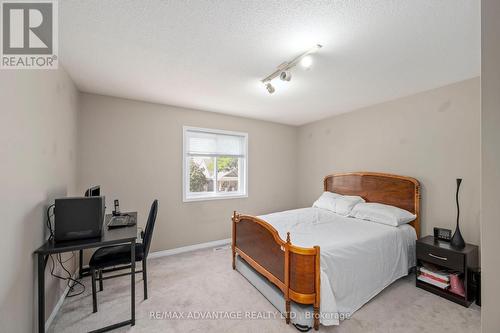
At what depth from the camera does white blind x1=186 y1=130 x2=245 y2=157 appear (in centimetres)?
368

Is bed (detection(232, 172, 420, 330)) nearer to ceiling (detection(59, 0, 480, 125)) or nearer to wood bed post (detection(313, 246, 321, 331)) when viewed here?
wood bed post (detection(313, 246, 321, 331))

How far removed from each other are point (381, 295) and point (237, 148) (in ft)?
10.1

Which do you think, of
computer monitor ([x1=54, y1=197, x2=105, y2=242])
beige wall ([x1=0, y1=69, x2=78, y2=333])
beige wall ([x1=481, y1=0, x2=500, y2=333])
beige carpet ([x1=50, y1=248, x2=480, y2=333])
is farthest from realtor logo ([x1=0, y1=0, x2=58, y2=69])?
beige wall ([x1=481, y1=0, x2=500, y2=333])

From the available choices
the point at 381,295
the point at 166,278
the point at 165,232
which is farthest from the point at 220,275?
the point at 381,295

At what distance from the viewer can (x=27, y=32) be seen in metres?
1.52

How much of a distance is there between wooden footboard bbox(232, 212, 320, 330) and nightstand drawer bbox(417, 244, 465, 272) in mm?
1551

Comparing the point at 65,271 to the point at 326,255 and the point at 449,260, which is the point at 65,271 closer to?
the point at 326,255

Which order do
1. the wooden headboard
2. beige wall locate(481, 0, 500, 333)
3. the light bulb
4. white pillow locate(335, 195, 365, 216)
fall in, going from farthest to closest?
white pillow locate(335, 195, 365, 216)
the wooden headboard
the light bulb
beige wall locate(481, 0, 500, 333)

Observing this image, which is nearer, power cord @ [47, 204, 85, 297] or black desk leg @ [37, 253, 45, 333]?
black desk leg @ [37, 253, 45, 333]

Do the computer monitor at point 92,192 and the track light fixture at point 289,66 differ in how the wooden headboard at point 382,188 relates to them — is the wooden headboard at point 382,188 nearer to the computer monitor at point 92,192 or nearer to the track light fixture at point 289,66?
the track light fixture at point 289,66

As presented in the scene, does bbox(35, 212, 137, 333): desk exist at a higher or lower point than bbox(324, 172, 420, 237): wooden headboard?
lower

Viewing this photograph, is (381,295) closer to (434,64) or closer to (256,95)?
(434,64)

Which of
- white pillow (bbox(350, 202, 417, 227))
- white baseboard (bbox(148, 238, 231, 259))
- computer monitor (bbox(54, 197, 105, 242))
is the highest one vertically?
computer monitor (bbox(54, 197, 105, 242))

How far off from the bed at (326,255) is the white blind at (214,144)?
147 centimetres
